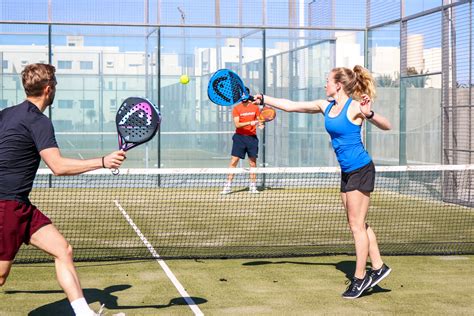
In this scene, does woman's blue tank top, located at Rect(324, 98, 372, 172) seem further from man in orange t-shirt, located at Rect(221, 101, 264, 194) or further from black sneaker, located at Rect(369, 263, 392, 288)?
man in orange t-shirt, located at Rect(221, 101, 264, 194)

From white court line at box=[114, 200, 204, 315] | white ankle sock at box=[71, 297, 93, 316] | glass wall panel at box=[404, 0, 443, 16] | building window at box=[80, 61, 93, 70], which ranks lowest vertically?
white court line at box=[114, 200, 204, 315]

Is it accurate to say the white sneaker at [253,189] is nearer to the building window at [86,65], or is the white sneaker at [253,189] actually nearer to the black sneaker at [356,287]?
the building window at [86,65]

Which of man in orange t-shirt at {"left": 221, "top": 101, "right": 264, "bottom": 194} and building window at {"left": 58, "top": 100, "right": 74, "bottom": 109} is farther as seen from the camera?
building window at {"left": 58, "top": 100, "right": 74, "bottom": 109}

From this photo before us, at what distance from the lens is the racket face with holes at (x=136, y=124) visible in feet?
20.4

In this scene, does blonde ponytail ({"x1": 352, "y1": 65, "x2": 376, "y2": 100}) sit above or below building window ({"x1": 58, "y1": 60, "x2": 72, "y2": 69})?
below

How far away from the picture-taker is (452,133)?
15828 millimetres

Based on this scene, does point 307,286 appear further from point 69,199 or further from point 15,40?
point 15,40

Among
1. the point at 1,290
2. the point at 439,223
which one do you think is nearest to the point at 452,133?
the point at 439,223

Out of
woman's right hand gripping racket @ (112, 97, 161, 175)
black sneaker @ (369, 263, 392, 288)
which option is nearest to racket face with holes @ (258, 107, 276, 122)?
black sneaker @ (369, 263, 392, 288)

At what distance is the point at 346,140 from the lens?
7.73m

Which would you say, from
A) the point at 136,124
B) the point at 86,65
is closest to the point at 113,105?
the point at 86,65

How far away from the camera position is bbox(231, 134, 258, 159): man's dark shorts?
17.5 m

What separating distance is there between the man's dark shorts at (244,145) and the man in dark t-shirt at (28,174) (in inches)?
454

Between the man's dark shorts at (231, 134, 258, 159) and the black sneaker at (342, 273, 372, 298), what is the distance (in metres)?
9.94
